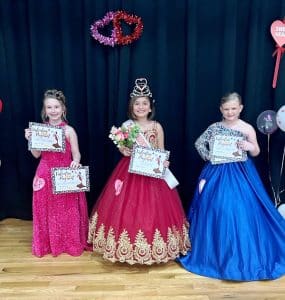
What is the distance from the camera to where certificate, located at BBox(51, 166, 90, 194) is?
2.75 metres

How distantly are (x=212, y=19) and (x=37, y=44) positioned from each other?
4.63ft

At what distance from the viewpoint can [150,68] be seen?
3205mm

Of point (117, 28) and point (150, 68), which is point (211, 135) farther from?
point (117, 28)

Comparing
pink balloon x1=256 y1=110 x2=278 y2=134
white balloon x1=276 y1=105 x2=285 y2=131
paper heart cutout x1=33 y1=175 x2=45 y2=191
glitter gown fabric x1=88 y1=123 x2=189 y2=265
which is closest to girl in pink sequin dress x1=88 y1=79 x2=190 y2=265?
glitter gown fabric x1=88 y1=123 x2=189 y2=265

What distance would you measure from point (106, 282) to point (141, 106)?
120 centimetres

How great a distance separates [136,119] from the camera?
2865 mm

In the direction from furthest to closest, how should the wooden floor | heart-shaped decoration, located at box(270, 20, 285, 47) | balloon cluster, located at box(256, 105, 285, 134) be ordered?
heart-shaped decoration, located at box(270, 20, 285, 47)
balloon cluster, located at box(256, 105, 285, 134)
the wooden floor

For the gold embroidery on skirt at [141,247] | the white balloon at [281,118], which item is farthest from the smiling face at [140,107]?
the white balloon at [281,118]

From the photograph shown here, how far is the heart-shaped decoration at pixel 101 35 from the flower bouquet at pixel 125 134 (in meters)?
0.83

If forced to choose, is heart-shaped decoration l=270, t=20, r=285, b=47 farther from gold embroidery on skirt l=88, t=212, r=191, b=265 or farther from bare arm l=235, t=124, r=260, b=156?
gold embroidery on skirt l=88, t=212, r=191, b=265

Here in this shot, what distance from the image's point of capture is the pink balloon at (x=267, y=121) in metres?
2.88

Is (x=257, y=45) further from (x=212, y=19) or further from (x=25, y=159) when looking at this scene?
(x=25, y=159)

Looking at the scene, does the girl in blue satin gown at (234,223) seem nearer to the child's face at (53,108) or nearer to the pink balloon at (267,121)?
the pink balloon at (267,121)

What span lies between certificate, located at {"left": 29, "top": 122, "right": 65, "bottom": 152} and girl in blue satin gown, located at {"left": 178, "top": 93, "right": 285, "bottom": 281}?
1033 millimetres
